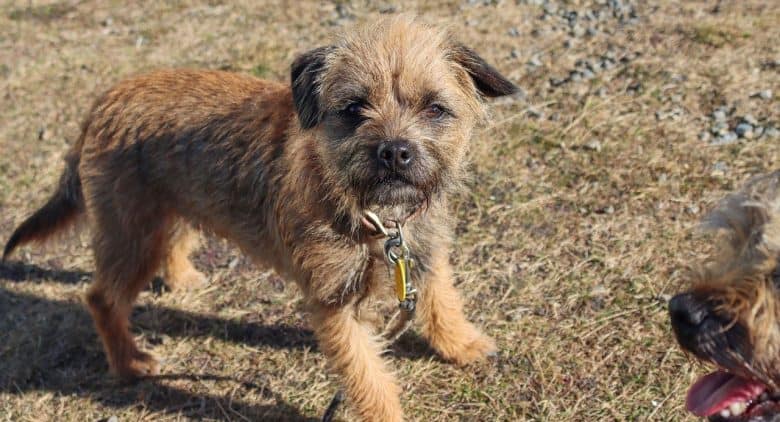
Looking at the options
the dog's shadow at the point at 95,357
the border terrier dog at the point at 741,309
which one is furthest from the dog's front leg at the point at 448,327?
the border terrier dog at the point at 741,309

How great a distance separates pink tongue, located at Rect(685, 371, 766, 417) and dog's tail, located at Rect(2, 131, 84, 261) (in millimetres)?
3441

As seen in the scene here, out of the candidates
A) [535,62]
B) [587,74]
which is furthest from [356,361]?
[535,62]

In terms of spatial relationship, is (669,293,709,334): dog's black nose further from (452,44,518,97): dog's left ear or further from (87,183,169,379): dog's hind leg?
(87,183,169,379): dog's hind leg

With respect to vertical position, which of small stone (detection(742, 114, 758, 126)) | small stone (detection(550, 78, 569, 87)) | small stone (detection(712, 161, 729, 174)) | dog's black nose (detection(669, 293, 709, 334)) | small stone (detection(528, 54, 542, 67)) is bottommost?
small stone (detection(712, 161, 729, 174))

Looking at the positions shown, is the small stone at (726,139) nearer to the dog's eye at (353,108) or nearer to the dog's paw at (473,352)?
the dog's paw at (473,352)

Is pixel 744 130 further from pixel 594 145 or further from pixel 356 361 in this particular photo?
pixel 356 361

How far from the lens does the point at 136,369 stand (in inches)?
170

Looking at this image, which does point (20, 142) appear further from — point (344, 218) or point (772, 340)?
point (772, 340)

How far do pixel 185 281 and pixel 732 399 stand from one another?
3520 mm

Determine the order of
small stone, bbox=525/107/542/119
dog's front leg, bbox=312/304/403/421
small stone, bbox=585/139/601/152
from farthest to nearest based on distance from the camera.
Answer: small stone, bbox=525/107/542/119, small stone, bbox=585/139/601/152, dog's front leg, bbox=312/304/403/421

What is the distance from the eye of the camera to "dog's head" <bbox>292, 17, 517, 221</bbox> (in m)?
3.25

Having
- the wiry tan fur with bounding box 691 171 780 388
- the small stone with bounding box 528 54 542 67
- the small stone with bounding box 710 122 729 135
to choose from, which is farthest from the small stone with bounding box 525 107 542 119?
the wiry tan fur with bounding box 691 171 780 388

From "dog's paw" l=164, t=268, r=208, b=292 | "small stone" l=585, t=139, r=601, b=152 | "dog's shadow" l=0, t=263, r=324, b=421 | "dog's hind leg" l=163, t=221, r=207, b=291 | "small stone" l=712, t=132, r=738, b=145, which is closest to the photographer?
"dog's shadow" l=0, t=263, r=324, b=421

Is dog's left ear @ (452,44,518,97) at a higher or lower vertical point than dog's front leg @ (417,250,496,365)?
higher
